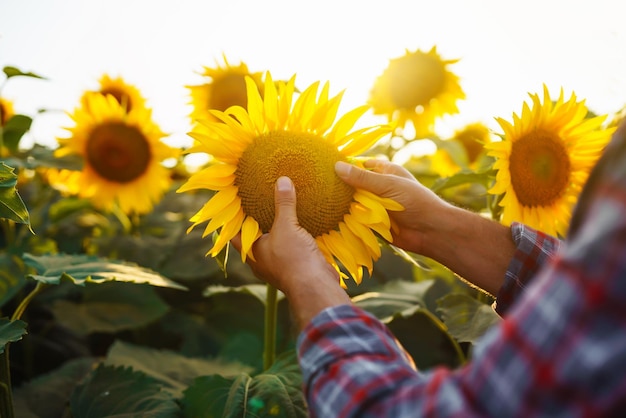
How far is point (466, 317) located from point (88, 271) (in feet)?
3.78

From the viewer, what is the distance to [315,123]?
4.91 feet

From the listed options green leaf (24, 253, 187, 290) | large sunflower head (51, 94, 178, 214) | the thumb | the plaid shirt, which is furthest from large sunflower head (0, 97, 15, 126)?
the plaid shirt

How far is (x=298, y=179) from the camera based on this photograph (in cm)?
141

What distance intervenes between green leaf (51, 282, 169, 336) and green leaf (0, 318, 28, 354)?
1037mm

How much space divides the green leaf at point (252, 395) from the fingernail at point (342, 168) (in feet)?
1.79

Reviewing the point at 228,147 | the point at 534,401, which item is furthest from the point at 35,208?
the point at 534,401

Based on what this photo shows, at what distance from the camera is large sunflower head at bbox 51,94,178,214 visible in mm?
3092

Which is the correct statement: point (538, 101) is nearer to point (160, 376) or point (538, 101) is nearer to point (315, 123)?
point (315, 123)

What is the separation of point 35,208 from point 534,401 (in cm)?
317

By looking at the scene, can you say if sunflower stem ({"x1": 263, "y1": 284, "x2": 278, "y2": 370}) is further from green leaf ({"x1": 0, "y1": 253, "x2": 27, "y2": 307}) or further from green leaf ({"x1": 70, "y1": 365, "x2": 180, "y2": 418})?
green leaf ({"x1": 0, "y1": 253, "x2": 27, "y2": 307})

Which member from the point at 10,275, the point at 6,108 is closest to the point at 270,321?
the point at 10,275

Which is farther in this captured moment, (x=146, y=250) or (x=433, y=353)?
(x=146, y=250)

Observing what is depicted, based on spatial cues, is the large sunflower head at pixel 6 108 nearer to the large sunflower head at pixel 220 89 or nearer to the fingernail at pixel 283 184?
the large sunflower head at pixel 220 89

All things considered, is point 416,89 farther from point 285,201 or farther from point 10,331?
point 10,331
